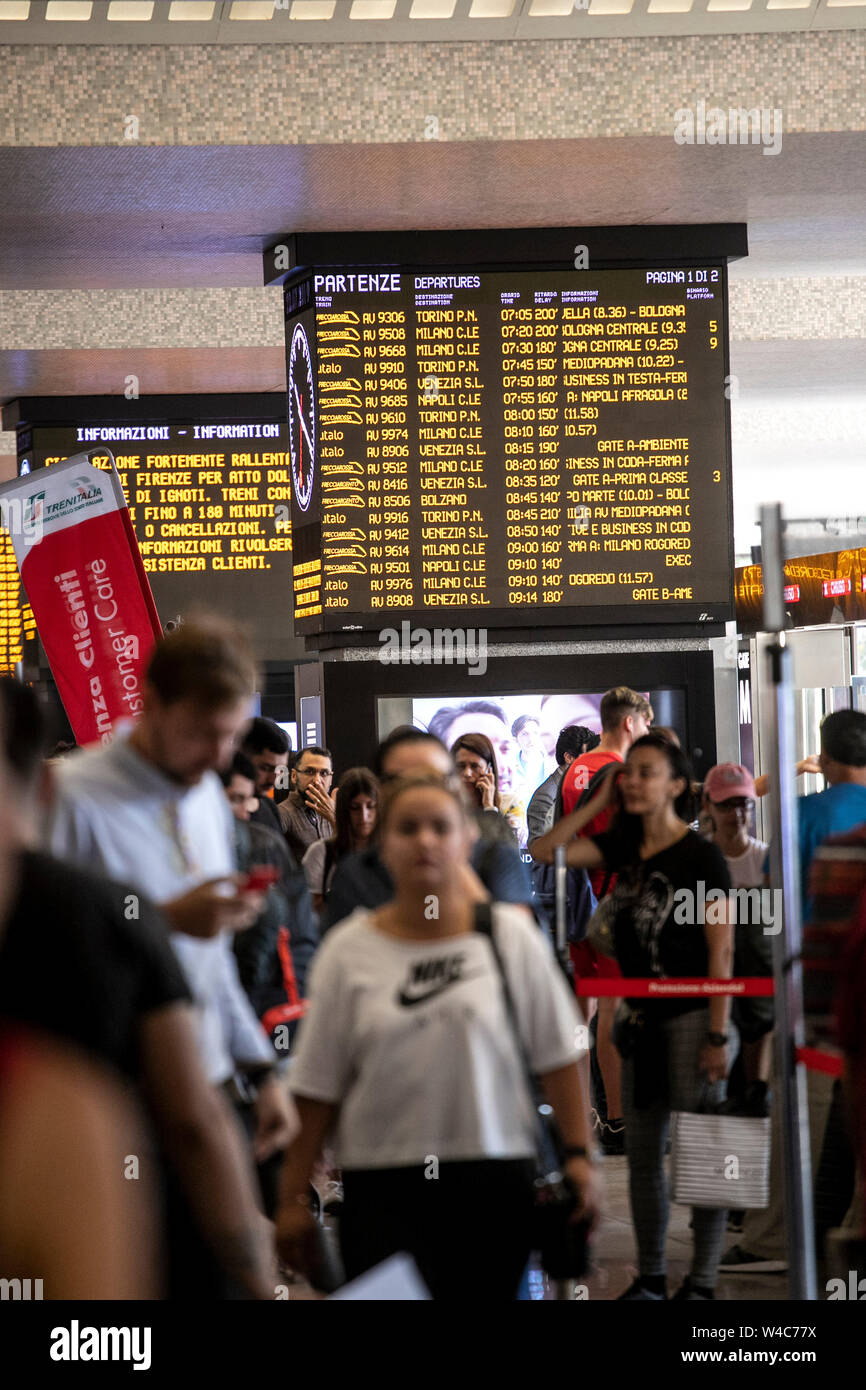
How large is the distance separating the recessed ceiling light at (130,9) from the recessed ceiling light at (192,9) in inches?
3.1

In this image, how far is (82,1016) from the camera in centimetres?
195

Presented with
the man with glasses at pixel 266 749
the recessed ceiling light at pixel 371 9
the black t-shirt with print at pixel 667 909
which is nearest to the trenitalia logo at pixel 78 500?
the man with glasses at pixel 266 749

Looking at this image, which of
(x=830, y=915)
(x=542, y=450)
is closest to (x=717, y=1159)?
(x=830, y=915)

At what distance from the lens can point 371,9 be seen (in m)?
6.20

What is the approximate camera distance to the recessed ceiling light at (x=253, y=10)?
20.1 feet

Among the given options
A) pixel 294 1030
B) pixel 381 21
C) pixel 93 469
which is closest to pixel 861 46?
pixel 381 21

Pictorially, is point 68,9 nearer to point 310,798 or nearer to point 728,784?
point 310,798

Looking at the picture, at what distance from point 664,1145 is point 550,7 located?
4090mm

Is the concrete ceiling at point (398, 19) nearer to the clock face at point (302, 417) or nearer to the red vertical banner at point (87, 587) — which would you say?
the clock face at point (302, 417)

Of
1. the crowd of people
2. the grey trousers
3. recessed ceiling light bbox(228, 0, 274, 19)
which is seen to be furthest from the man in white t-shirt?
recessed ceiling light bbox(228, 0, 274, 19)

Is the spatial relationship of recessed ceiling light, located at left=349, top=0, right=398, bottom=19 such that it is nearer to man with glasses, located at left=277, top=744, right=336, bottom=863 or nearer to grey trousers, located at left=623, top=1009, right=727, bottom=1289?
man with glasses, located at left=277, top=744, right=336, bottom=863

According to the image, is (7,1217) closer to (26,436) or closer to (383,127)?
(383,127)

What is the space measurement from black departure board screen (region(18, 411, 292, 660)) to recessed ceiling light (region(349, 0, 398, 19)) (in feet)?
17.0

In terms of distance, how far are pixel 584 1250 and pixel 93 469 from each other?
2.48 metres
